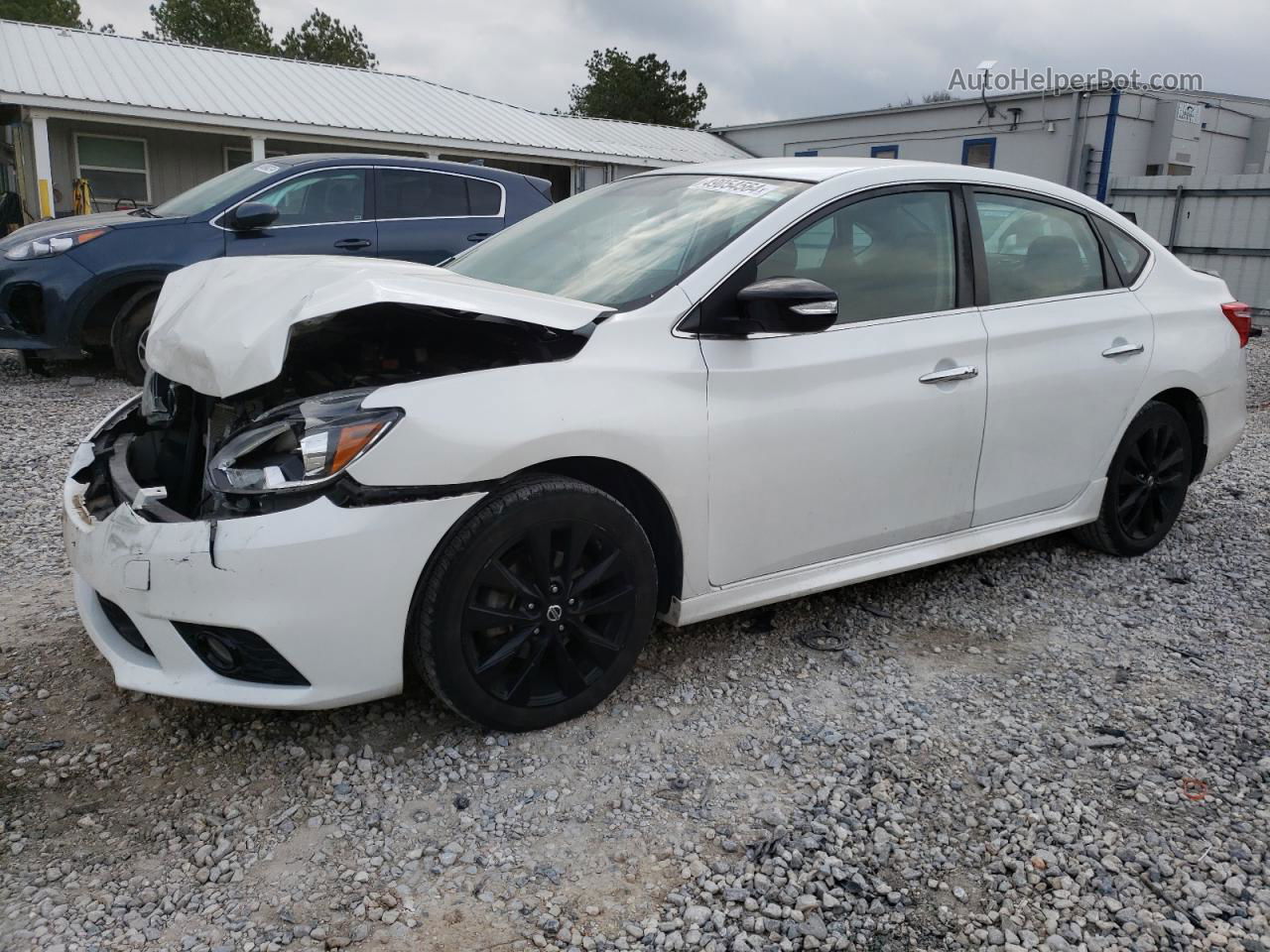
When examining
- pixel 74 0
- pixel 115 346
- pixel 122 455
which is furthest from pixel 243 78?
pixel 74 0

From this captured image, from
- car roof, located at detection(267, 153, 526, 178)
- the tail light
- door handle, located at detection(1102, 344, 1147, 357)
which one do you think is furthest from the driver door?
car roof, located at detection(267, 153, 526, 178)

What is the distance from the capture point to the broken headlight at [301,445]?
248 centimetres

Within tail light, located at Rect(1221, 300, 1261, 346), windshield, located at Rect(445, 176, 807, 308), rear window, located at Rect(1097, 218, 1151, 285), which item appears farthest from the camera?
tail light, located at Rect(1221, 300, 1261, 346)

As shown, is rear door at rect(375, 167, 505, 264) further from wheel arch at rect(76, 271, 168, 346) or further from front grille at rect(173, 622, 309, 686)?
front grille at rect(173, 622, 309, 686)

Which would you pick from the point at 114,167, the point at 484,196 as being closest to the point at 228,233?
the point at 484,196

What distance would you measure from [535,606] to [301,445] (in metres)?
0.75

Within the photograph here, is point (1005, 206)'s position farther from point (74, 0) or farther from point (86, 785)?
point (74, 0)

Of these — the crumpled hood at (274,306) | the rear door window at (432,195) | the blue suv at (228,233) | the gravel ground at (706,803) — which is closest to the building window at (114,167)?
the blue suv at (228,233)

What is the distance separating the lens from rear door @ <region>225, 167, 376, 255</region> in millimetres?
7809

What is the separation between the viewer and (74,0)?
48531 mm

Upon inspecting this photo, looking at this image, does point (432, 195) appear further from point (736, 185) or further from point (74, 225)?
point (736, 185)

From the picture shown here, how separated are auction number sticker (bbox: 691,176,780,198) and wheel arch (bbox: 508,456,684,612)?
3.69ft

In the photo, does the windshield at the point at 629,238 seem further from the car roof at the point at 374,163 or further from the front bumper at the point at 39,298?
the car roof at the point at 374,163

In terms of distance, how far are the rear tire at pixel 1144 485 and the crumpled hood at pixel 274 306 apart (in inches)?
102
